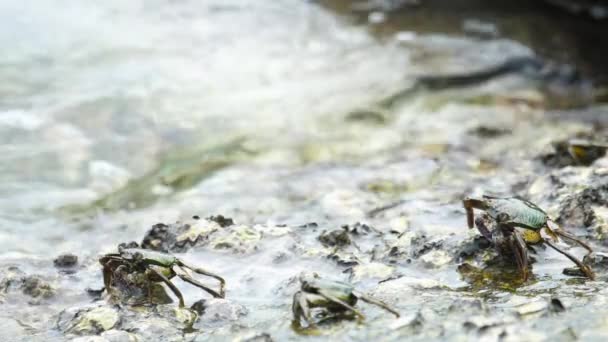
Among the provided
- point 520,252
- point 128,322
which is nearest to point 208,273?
point 128,322

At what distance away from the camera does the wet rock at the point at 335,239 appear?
3260 millimetres

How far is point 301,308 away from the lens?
2213mm

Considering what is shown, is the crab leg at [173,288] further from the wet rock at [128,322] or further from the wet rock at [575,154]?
the wet rock at [575,154]

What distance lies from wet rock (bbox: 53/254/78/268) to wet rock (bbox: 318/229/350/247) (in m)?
1.18

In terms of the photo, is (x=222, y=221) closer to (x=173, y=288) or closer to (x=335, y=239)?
(x=335, y=239)

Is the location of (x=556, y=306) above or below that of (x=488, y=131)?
above

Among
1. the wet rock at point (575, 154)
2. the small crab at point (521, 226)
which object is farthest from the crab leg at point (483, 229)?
the wet rock at point (575, 154)

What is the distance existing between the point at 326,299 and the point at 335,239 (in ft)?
3.51

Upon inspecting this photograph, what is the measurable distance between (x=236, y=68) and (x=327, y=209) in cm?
336

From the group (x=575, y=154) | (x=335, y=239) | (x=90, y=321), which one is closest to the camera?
(x=90, y=321)

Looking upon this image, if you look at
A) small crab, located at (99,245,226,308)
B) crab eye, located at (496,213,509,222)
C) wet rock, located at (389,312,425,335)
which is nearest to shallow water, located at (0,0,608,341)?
wet rock, located at (389,312,425,335)

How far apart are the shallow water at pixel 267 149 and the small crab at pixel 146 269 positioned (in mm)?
114

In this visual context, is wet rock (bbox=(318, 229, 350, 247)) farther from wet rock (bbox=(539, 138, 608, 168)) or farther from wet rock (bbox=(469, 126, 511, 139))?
wet rock (bbox=(469, 126, 511, 139))

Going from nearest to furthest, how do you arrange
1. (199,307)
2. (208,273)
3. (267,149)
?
(199,307) → (208,273) → (267,149)
